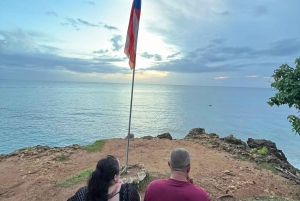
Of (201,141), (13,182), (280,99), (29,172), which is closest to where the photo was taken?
(280,99)

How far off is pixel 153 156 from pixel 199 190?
26.6 ft

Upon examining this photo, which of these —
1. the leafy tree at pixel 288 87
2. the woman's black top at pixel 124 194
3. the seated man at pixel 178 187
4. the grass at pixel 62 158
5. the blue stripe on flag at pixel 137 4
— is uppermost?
the blue stripe on flag at pixel 137 4

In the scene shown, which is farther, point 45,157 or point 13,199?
point 45,157

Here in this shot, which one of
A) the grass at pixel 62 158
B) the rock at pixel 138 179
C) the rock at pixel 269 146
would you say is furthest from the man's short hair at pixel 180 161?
the rock at pixel 269 146

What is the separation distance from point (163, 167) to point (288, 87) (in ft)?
16.7

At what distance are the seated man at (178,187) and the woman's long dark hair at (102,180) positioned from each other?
529 millimetres

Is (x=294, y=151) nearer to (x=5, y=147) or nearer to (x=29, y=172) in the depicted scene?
(x=29, y=172)

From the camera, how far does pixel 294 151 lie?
23.1 meters

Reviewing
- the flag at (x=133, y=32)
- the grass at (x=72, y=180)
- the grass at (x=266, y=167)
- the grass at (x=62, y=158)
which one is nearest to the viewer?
the flag at (x=133, y=32)

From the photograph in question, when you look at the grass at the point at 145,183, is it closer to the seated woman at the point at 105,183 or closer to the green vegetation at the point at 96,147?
the seated woman at the point at 105,183

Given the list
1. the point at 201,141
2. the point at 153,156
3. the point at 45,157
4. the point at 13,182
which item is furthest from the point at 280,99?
the point at 45,157

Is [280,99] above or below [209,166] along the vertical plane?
above

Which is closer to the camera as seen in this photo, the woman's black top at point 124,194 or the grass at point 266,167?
the woman's black top at point 124,194

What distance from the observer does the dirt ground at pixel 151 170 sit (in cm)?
678
